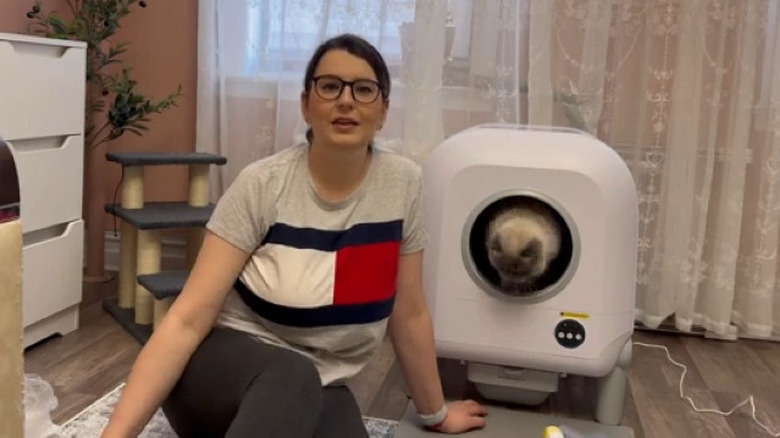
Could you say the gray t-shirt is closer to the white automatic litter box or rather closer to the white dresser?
the white automatic litter box

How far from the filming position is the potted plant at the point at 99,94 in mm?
2311

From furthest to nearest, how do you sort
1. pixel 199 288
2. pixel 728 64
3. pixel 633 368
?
pixel 728 64 < pixel 633 368 < pixel 199 288

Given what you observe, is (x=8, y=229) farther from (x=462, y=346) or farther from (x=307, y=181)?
(x=462, y=346)

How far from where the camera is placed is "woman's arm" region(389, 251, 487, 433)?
1335mm

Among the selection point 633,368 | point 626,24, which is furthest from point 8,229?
point 626,24

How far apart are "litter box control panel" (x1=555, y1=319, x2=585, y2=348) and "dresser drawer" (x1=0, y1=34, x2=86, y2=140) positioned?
4.22 feet

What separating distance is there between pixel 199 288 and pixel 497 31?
1.44 metres

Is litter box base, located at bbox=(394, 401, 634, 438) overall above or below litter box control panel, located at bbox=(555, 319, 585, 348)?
below

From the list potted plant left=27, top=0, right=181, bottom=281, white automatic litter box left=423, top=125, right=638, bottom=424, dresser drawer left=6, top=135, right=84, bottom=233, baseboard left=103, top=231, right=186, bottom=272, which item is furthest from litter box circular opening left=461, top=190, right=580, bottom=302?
baseboard left=103, top=231, right=186, bottom=272

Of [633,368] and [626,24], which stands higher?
[626,24]

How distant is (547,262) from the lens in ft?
5.13

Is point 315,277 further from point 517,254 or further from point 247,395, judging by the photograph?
point 517,254

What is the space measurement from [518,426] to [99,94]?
1.70m

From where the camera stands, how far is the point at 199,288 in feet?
3.72
